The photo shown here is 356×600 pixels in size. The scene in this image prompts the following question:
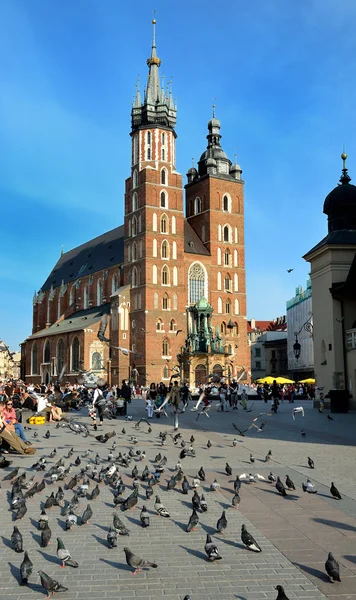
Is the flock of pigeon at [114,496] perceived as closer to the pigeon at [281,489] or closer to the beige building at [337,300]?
the pigeon at [281,489]

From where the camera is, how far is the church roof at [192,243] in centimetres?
6188

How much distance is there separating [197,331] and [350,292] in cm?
3115

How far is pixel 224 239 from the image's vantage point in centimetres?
6341

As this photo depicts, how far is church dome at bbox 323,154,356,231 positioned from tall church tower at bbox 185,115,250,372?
1139 inches

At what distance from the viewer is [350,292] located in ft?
94.0

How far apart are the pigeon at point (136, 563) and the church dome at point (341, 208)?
28346mm

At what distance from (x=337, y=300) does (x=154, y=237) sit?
1248 inches

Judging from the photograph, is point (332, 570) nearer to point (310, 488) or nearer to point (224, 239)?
point (310, 488)

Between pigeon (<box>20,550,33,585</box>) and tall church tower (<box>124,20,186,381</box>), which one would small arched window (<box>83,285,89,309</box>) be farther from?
pigeon (<box>20,550,33,585</box>)

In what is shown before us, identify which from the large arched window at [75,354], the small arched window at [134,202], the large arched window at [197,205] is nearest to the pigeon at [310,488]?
the small arched window at [134,202]

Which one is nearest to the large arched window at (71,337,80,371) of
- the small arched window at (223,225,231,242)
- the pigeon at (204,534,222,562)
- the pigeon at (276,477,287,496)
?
the small arched window at (223,225,231,242)

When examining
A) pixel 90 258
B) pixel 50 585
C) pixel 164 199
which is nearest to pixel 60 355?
pixel 90 258

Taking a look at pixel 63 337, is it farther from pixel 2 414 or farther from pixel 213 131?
pixel 2 414

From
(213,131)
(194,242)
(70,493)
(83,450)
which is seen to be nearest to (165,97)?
(213,131)
